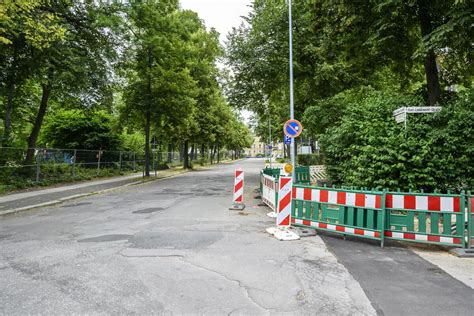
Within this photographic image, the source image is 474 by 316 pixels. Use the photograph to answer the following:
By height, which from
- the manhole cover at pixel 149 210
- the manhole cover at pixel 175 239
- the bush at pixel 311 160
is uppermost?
the bush at pixel 311 160

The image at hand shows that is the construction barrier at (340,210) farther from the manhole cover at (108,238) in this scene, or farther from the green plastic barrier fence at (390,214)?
the manhole cover at (108,238)

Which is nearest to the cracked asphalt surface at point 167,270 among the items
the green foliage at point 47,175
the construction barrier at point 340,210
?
the construction barrier at point 340,210

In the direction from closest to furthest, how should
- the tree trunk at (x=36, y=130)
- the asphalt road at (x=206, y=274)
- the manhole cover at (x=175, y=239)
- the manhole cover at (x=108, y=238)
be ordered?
the asphalt road at (x=206, y=274) → the manhole cover at (x=175, y=239) → the manhole cover at (x=108, y=238) → the tree trunk at (x=36, y=130)

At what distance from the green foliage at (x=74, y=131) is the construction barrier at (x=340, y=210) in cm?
1946

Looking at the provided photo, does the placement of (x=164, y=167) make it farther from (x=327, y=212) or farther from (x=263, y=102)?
(x=327, y=212)

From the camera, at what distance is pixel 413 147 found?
7.86 m

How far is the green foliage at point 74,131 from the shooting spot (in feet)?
77.3

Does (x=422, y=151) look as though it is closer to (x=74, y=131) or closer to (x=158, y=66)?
(x=158, y=66)

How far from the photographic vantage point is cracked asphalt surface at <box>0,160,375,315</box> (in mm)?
3430

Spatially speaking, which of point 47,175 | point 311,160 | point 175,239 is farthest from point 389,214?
point 311,160

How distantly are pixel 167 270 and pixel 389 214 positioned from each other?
14.0 feet

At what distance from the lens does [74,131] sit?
2378 centimetres

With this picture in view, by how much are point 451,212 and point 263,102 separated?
1783 cm

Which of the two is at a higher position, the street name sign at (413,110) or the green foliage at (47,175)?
the street name sign at (413,110)
